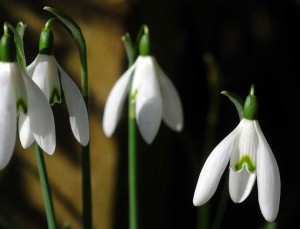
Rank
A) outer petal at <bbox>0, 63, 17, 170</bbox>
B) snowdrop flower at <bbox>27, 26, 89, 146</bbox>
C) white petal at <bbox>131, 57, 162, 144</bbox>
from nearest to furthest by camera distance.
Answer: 1. outer petal at <bbox>0, 63, 17, 170</bbox>
2. snowdrop flower at <bbox>27, 26, 89, 146</bbox>
3. white petal at <bbox>131, 57, 162, 144</bbox>

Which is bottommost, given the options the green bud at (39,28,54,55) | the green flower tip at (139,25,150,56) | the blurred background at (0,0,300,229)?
the blurred background at (0,0,300,229)

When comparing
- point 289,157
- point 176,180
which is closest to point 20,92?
point 176,180

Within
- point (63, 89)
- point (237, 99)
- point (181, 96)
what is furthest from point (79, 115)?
point (181, 96)

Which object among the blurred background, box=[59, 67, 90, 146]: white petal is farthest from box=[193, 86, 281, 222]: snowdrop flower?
the blurred background

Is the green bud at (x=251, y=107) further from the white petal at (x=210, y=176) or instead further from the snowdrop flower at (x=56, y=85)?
the snowdrop flower at (x=56, y=85)

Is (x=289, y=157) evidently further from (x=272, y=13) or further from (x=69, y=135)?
(x=69, y=135)

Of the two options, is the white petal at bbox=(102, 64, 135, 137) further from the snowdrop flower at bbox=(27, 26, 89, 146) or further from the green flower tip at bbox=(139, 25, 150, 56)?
the snowdrop flower at bbox=(27, 26, 89, 146)

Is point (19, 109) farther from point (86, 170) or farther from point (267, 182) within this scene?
point (267, 182)
